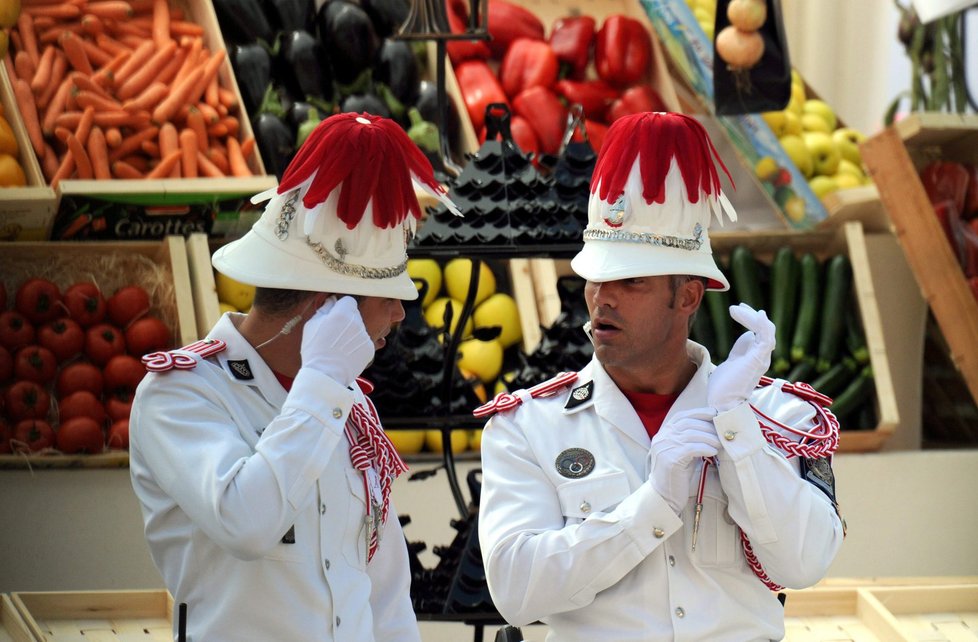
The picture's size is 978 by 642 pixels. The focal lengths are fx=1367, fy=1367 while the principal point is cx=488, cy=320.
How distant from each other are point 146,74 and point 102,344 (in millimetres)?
1438

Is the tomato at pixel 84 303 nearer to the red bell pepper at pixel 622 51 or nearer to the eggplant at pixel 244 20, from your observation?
the eggplant at pixel 244 20

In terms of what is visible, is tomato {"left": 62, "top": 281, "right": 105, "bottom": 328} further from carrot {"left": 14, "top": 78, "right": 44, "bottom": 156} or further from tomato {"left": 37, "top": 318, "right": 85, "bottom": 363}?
carrot {"left": 14, "top": 78, "right": 44, "bottom": 156}

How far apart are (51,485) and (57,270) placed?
822 mm

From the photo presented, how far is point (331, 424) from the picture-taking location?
7.32ft

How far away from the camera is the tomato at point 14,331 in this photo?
4.38 meters

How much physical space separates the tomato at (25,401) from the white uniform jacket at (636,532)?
2.17 meters

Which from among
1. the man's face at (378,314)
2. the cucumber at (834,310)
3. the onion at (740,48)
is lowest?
the cucumber at (834,310)

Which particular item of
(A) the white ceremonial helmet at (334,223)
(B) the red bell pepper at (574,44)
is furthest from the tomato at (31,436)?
(B) the red bell pepper at (574,44)

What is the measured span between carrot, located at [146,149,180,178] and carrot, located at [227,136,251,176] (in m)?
0.20

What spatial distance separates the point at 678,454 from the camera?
2.40 metres

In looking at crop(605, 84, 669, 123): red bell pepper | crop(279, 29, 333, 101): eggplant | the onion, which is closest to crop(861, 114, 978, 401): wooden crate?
the onion

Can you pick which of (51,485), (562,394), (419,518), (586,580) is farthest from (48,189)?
(586,580)

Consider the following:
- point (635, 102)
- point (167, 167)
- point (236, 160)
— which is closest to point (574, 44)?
point (635, 102)

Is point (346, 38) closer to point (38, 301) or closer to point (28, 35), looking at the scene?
point (28, 35)
